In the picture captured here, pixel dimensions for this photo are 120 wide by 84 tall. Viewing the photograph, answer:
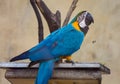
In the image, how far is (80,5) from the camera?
291 centimetres

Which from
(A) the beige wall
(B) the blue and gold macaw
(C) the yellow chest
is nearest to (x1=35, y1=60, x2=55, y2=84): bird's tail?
(B) the blue and gold macaw

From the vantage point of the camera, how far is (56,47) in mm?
1723

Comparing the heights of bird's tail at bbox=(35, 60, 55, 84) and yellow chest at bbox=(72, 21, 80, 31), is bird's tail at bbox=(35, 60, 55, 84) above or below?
below

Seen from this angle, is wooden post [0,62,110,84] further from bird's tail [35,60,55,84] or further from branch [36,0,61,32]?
branch [36,0,61,32]

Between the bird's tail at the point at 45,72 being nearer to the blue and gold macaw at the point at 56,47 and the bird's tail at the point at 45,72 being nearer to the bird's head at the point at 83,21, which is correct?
the blue and gold macaw at the point at 56,47

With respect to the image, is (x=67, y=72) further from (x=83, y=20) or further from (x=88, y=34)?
(x=88, y=34)

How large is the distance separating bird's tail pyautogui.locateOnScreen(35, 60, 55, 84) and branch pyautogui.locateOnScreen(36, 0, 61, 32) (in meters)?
0.24

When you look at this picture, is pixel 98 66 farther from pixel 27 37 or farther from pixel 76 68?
pixel 27 37

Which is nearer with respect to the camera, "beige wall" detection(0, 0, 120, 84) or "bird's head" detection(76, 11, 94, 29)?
"bird's head" detection(76, 11, 94, 29)

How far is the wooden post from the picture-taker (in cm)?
172

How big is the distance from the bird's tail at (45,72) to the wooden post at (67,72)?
0.13 ft

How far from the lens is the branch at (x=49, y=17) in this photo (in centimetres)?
188

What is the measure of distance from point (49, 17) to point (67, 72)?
27 cm

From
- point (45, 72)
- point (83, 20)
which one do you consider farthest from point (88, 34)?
point (45, 72)
